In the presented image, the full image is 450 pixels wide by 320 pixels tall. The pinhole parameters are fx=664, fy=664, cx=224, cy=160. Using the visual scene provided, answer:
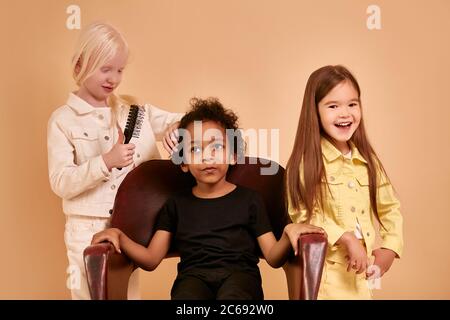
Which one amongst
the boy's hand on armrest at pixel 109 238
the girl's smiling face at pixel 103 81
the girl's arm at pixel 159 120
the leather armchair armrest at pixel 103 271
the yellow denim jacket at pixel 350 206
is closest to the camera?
the leather armchair armrest at pixel 103 271

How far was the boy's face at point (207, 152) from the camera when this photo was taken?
73.6 inches

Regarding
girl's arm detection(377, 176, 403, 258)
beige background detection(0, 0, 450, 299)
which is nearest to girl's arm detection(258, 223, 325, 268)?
girl's arm detection(377, 176, 403, 258)

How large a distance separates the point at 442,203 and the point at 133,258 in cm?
153

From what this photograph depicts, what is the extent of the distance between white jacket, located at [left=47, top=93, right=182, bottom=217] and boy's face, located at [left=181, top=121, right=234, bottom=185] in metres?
0.27

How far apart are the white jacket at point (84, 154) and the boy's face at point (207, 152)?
0.27 meters

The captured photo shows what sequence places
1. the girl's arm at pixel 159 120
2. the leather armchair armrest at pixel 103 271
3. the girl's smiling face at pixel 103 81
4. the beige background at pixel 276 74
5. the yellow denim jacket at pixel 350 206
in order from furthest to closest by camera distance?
the beige background at pixel 276 74 < the girl's arm at pixel 159 120 < the girl's smiling face at pixel 103 81 < the yellow denim jacket at pixel 350 206 < the leather armchair armrest at pixel 103 271

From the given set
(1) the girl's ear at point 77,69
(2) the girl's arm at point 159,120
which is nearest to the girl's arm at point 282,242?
(2) the girl's arm at point 159,120

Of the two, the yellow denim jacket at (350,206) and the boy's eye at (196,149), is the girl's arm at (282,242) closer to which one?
the yellow denim jacket at (350,206)

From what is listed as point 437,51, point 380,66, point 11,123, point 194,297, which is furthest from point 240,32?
point 194,297

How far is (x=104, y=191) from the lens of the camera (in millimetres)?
2070

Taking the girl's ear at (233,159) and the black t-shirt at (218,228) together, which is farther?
the girl's ear at (233,159)

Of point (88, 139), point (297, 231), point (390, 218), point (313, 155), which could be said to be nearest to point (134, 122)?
point (88, 139)

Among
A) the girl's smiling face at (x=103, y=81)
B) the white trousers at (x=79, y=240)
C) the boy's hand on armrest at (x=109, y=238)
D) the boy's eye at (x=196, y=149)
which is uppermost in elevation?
the girl's smiling face at (x=103, y=81)

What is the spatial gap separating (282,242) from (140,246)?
40cm
